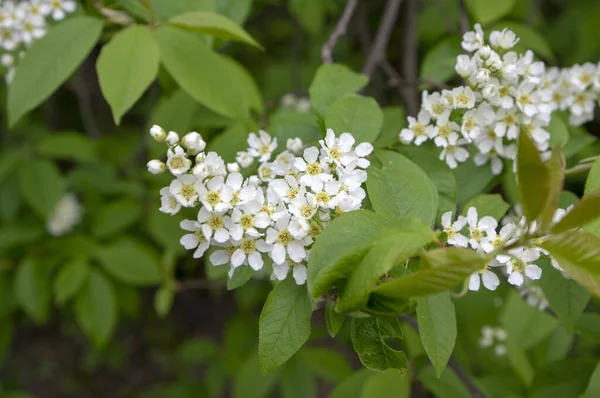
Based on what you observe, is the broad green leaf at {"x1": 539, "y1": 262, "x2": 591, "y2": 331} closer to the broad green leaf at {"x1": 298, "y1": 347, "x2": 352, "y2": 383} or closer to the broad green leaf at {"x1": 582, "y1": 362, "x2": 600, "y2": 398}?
the broad green leaf at {"x1": 582, "y1": 362, "x2": 600, "y2": 398}

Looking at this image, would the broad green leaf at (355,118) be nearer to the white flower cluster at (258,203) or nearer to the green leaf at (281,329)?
the white flower cluster at (258,203)

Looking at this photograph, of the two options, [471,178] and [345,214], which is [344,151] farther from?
[471,178]

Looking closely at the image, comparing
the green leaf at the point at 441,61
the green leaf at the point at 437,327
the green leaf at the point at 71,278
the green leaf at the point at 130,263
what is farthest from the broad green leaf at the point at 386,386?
the green leaf at the point at 71,278

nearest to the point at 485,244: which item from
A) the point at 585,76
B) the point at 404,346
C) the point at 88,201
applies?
the point at 585,76

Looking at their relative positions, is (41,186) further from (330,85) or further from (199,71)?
(330,85)

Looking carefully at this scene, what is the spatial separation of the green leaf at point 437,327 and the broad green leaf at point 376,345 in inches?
3.3

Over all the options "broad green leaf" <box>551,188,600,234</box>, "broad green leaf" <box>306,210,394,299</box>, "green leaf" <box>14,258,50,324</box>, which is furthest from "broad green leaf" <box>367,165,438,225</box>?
"green leaf" <box>14,258,50,324</box>

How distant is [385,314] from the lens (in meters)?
1.28

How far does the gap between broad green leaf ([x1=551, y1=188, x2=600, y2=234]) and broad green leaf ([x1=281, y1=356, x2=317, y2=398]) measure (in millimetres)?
2493

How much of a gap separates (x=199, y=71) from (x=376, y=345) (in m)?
1.25

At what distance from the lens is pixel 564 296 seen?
1869 mm

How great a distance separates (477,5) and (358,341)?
5.50ft

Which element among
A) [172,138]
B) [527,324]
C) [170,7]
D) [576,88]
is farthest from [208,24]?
[527,324]

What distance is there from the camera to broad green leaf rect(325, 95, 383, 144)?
5.82ft
